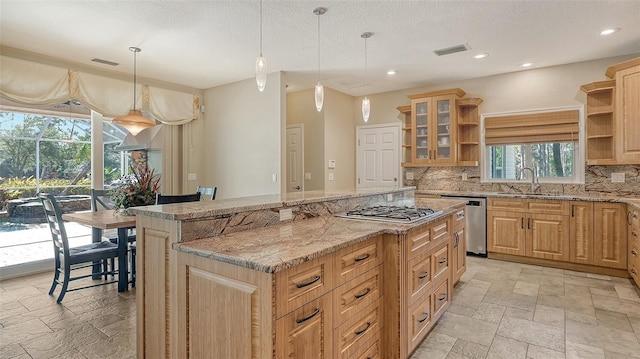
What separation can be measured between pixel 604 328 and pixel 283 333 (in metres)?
2.74

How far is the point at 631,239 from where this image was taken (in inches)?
138

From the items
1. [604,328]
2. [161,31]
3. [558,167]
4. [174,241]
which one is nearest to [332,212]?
[174,241]

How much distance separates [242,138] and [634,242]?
16.4ft

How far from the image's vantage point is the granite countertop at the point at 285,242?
52.3 inches

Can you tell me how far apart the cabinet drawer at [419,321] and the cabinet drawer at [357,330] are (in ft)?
0.82

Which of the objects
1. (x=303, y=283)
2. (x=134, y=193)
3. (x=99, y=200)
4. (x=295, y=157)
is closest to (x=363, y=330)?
(x=303, y=283)

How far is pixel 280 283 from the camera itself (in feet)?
4.20

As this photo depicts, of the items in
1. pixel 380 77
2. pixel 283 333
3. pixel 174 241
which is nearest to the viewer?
pixel 283 333

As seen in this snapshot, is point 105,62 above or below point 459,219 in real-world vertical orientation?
above

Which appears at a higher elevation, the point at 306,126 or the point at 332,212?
the point at 306,126

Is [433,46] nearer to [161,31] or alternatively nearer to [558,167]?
[558,167]

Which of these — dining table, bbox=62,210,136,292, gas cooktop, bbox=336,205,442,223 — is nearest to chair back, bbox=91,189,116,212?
dining table, bbox=62,210,136,292

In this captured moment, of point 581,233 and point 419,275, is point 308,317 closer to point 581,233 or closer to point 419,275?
point 419,275

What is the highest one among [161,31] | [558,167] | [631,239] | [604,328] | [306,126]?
[161,31]
